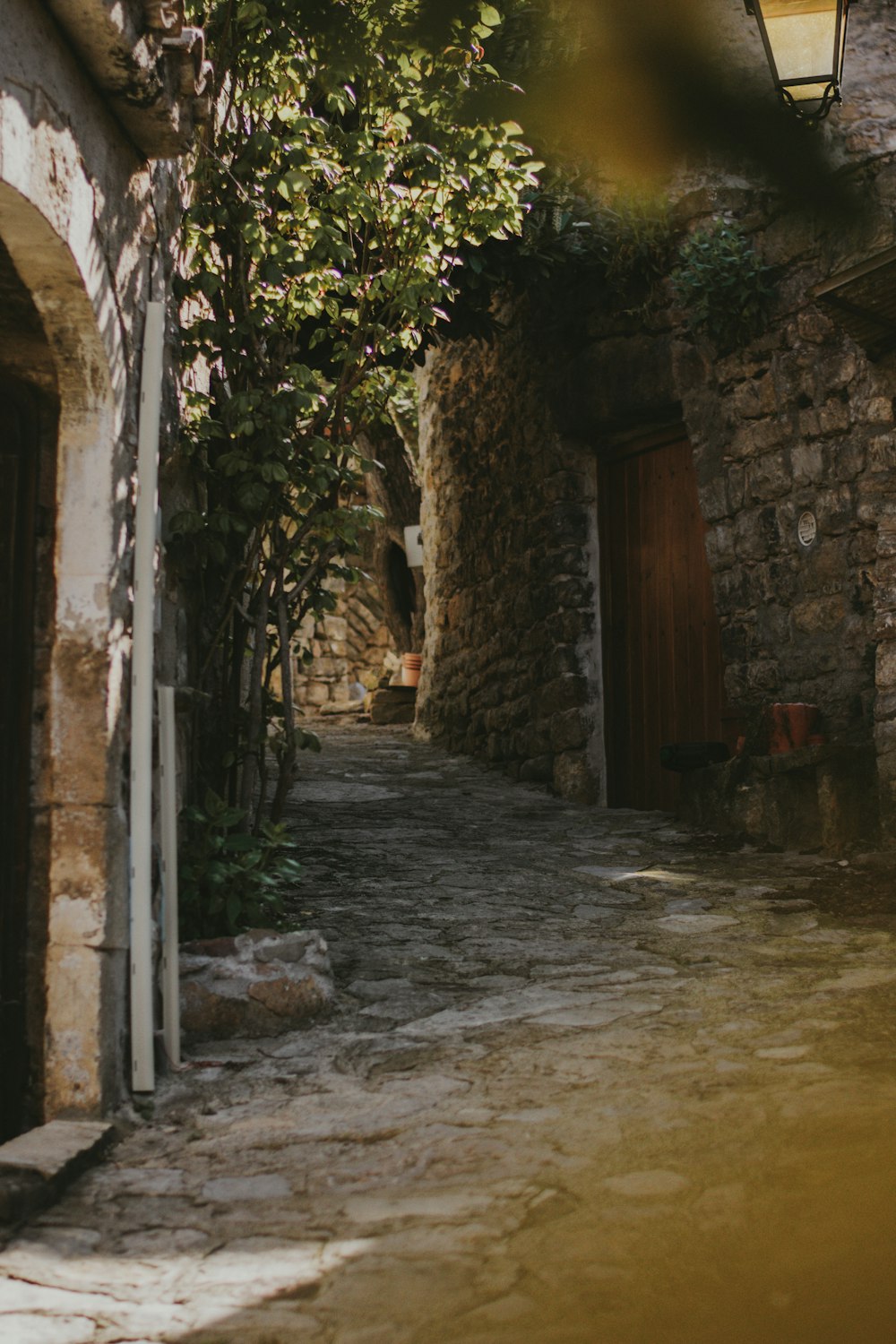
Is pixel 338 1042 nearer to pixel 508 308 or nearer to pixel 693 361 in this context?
pixel 693 361

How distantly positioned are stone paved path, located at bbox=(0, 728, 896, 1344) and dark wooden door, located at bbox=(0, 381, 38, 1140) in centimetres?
32

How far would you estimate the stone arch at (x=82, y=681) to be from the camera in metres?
2.34

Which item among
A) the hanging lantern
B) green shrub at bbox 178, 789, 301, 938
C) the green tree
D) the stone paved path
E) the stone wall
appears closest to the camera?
the hanging lantern

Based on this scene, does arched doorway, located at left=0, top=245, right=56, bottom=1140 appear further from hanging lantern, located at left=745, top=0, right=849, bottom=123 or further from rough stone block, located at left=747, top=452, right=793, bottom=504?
rough stone block, located at left=747, top=452, right=793, bottom=504

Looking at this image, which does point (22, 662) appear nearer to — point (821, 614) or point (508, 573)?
point (821, 614)

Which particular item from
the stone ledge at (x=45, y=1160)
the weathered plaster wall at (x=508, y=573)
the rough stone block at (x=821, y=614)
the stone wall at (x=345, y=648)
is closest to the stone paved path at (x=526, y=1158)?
the stone ledge at (x=45, y=1160)

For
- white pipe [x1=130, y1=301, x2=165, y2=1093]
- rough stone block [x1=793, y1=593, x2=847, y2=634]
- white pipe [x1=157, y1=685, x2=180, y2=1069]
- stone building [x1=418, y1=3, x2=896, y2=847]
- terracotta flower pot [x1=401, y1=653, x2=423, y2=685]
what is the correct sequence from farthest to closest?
terracotta flower pot [x1=401, y1=653, x2=423, y2=685] < rough stone block [x1=793, y1=593, x2=847, y2=634] < stone building [x1=418, y1=3, x2=896, y2=847] < white pipe [x1=157, y1=685, x2=180, y2=1069] < white pipe [x1=130, y1=301, x2=165, y2=1093]

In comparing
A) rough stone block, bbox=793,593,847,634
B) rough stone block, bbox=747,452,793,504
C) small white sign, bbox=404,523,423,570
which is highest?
small white sign, bbox=404,523,423,570

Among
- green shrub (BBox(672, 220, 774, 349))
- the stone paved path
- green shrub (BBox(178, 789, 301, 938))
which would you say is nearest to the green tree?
green shrub (BBox(178, 789, 301, 938))

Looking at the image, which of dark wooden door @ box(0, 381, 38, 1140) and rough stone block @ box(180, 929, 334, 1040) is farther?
rough stone block @ box(180, 929, 334, 1040)

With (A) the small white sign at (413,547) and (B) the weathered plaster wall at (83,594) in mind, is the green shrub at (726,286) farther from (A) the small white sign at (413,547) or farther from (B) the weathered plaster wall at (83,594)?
(A) the small white sign at (413,547)

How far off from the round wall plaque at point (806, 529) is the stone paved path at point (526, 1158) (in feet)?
6.40

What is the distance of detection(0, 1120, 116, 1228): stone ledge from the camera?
1892mm

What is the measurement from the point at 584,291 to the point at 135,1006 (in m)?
5.13
